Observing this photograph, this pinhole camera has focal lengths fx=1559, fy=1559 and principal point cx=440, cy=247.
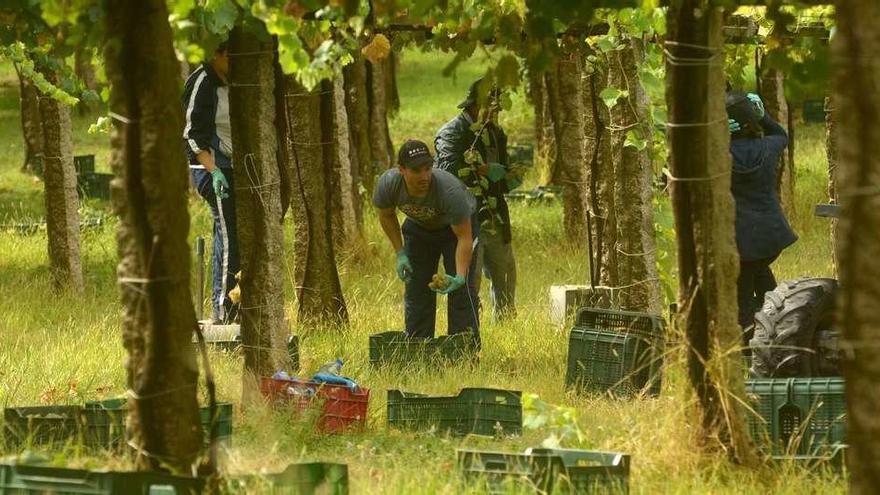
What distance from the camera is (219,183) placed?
978 cm

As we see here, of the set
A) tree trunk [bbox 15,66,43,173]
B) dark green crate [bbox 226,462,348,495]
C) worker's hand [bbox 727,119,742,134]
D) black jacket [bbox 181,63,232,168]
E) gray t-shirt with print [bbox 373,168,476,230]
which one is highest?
tree trunk [bbox 15,66,43,173]

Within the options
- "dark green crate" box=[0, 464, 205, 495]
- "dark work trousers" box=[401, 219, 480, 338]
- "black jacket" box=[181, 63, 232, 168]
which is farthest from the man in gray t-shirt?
"dark green crate" box=[0, 464, 205, 495]

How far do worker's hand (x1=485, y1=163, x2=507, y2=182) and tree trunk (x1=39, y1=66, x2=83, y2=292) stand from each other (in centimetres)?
366

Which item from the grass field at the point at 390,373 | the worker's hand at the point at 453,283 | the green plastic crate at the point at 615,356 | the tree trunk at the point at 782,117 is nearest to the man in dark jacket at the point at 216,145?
the grass field at the point at 390,373

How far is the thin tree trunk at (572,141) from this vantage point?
14.6m

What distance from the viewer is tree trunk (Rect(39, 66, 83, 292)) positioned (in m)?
12.7

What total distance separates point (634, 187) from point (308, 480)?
5074mm

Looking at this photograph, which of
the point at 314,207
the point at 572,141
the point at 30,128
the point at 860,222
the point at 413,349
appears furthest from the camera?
the point at 30,128

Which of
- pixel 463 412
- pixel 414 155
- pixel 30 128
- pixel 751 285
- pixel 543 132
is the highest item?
pixel 30 128

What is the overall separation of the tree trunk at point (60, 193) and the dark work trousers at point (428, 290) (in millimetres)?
3941

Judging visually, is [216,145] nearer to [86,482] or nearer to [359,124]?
[86,482]

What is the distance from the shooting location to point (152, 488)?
4.83 meters

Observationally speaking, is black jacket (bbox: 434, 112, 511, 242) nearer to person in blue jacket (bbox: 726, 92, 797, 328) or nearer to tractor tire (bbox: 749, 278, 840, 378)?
person in blue jacket (bbox: 726, 92, 797, 328)

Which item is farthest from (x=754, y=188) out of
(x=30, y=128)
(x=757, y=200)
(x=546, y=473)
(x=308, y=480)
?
(x=30, y=128)
